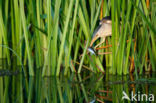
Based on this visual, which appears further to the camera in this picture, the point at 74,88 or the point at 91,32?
the point at 91,32

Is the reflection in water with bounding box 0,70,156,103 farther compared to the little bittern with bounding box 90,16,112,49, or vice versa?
the little bittern with bounding box 90,16,112,49

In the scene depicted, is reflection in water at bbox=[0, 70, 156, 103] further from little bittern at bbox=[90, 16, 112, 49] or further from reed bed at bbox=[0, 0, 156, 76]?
little bittern at bbox=[90, 16, 112, 49]

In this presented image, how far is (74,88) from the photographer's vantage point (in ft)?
9.18

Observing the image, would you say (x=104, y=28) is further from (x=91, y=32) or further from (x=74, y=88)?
(x=74, y=88)

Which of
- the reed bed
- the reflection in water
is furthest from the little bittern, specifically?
the reflection in water

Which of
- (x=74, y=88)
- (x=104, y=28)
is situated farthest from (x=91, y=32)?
(x=74, y=88)

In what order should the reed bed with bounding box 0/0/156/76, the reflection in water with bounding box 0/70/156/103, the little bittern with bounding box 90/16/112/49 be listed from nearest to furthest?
the reflection in water with bounding box 0/70/156/103 < the reed bed with bounding box 0/0/156/76 < the little bittern with bounding box 90/16/112/49

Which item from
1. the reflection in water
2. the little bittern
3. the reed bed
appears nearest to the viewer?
the reflection in water

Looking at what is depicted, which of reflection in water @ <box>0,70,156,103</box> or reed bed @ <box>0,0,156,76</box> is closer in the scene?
reflection in water @ <box>0,70,156,103</box>

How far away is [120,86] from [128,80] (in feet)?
0.82

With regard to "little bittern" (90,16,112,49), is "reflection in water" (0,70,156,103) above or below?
below

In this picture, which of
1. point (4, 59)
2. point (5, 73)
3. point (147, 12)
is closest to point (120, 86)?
point (147, 12)

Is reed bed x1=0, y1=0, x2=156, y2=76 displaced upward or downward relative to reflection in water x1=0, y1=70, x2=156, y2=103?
upward

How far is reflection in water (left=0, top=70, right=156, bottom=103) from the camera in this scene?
2.42 m
